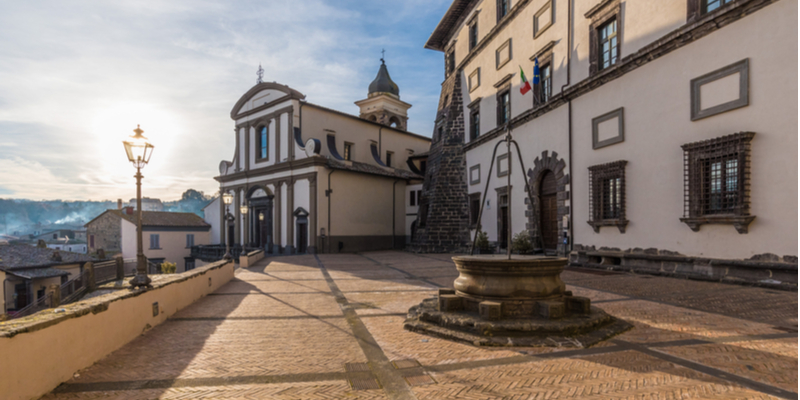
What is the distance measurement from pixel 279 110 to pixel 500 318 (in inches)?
1091

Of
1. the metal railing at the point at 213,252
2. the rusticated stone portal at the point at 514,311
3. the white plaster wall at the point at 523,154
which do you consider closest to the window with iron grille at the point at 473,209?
the white plaster wall at the point at 523,154

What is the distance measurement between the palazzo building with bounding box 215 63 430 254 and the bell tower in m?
4.99

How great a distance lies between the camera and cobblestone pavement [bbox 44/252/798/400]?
14.0ft

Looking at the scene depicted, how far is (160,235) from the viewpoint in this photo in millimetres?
40188

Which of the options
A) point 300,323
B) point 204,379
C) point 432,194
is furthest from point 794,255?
point 432,194

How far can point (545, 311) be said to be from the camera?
6.40 meters

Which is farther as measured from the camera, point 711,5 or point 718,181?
point 711,5

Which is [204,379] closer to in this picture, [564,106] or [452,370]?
[452,370]

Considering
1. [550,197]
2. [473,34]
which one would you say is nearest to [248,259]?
[550,197]

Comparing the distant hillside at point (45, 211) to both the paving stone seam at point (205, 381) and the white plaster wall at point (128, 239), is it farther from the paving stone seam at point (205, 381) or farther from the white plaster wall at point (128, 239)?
the paving stone seam at point (205, 381)

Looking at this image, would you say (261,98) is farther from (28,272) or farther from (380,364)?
(380,364)

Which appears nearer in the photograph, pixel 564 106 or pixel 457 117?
pixel 564 106

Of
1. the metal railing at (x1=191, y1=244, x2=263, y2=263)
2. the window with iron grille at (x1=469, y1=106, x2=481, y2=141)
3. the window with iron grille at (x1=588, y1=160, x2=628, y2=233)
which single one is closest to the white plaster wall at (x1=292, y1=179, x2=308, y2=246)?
the metal railing at (x1=191, y1=244, x2=263, y2=263)

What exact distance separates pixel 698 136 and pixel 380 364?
11057 millimetres
